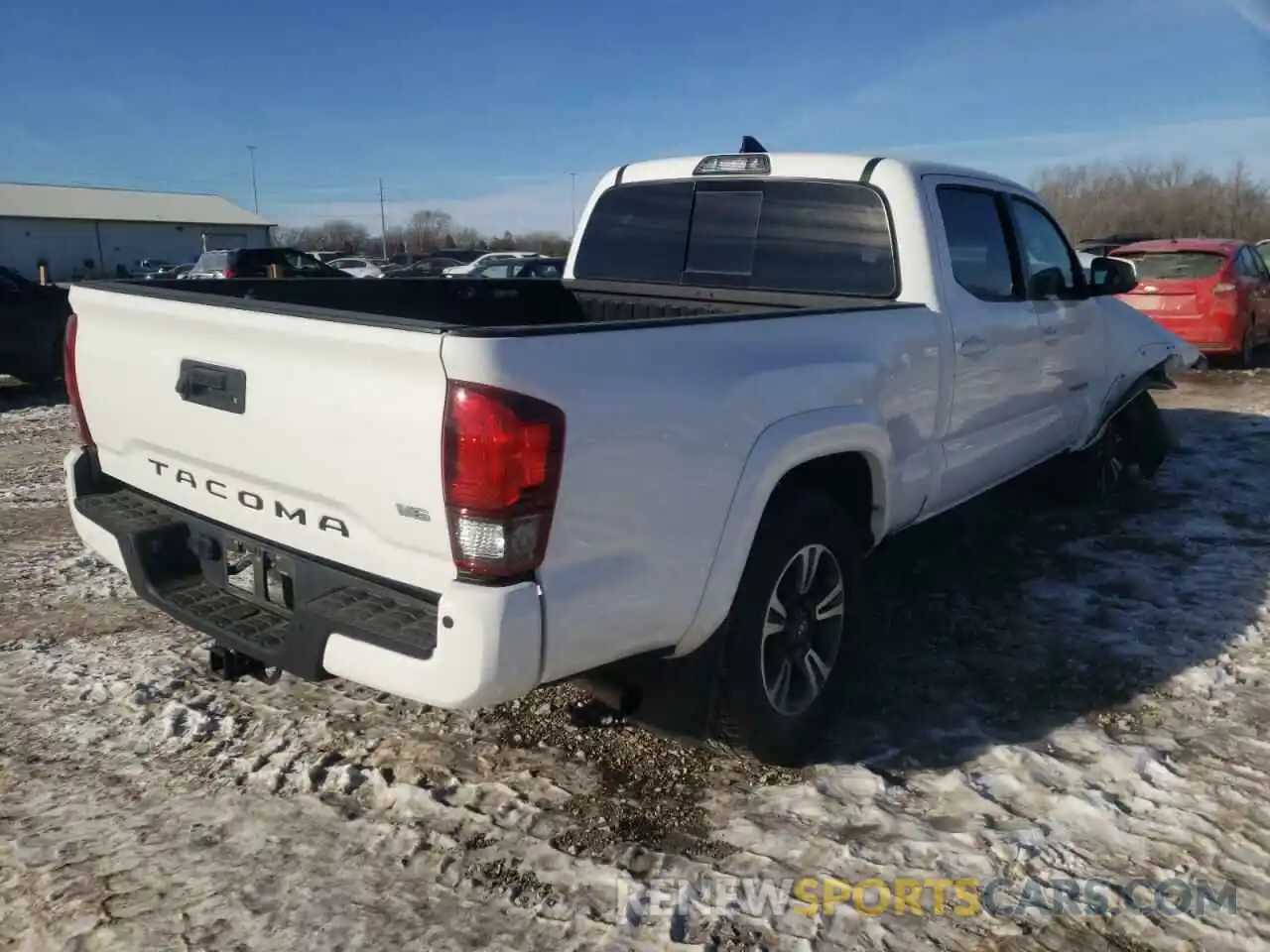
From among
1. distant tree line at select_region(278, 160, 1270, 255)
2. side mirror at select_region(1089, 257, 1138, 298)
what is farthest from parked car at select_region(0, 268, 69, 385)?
distant tree line at select_region(278, 160, 1270, 255)

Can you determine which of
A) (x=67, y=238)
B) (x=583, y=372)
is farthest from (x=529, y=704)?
(x=67, y=238)

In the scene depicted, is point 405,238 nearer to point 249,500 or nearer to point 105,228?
point 105,228

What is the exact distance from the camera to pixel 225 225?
70.2 m

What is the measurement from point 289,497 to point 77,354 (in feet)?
4.21

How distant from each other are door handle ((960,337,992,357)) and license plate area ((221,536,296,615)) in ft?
9.01

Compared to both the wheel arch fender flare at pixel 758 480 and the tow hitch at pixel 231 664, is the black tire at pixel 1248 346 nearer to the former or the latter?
the wheel arch fender flare at pixel 758 480

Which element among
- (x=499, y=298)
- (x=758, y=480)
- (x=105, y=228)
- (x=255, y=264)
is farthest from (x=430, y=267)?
(x=105, y=228)

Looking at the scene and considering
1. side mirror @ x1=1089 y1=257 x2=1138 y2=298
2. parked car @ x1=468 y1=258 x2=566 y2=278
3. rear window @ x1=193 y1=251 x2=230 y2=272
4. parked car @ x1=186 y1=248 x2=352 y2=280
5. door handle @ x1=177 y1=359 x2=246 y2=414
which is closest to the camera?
door handle @ x1=177 y1=359 x2=246 y2=414

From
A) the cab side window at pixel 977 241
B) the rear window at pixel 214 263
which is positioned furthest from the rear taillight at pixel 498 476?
the rear window at pixel 214 263

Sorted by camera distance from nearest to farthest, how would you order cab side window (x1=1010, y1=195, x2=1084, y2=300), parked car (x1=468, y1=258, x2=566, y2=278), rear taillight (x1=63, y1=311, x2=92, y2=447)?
rear taillight (x1=63, y1=311, x2=92, y2=447) → cab side window (x1=1010, y1=195, x2=1084, y2=300) → parked car (x1=468, y1=258, x2=566, y2=278)

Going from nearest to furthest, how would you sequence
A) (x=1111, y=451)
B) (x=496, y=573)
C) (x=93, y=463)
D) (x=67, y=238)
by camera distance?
(x=496, y=573), (x=93, y=463), (x=1111, y=451), (x=67, y=238)

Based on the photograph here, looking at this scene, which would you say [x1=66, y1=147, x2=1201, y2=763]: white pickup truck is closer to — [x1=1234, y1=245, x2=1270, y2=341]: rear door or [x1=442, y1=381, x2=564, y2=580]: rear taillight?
[x1=442, y1=381, x2=564, y2=580]: rear taillight

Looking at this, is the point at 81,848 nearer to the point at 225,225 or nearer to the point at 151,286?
the point at 151,286

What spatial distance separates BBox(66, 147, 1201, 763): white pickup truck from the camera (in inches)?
92.4
